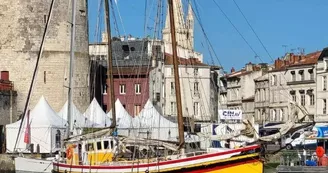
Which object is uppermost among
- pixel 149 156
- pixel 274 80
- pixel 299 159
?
pixel 274 80

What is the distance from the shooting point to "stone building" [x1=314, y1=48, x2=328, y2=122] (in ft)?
240

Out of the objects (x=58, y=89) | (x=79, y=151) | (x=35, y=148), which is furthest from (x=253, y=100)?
(x=79, y=151)

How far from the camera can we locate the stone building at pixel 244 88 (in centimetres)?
8788

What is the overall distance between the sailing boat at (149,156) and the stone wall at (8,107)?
21.9 meters

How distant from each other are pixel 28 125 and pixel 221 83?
50847mm

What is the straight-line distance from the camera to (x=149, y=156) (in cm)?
3359

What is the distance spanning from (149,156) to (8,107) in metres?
28.0

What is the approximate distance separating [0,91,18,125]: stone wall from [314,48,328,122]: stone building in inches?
1010

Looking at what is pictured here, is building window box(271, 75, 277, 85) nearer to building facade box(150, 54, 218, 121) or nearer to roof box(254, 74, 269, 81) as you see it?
roof box(254, 74, 269, 81)

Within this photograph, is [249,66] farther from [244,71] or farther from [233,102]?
[233,102]

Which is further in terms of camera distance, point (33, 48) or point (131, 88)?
point (131, 88)

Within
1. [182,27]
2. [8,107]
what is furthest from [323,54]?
[8,107]

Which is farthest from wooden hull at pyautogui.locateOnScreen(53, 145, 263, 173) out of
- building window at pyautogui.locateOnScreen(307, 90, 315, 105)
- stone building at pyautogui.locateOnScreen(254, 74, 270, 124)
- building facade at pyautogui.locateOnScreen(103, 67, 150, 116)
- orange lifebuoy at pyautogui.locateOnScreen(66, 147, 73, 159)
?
stone building at pyautogui.locateOnScreen(254, 74, 270, 124)

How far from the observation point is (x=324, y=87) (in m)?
73.4
